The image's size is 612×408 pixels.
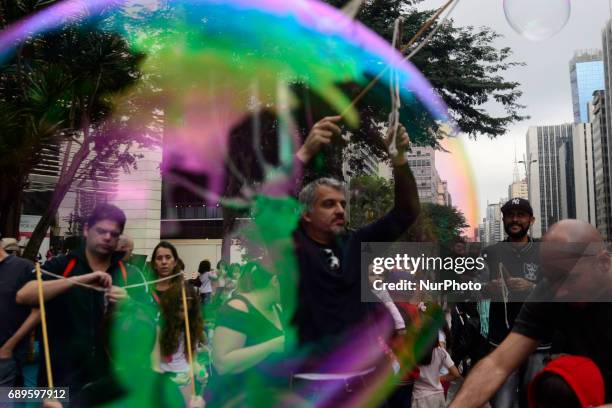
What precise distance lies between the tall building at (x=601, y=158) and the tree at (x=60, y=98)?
85352 mm

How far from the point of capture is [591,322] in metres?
1.44

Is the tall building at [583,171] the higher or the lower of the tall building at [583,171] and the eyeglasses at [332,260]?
the higher

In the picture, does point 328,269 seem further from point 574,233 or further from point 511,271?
point 511,271

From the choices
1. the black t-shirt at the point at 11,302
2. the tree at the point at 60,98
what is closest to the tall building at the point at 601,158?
the tree at the point at 60,98

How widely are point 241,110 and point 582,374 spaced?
15.7ft

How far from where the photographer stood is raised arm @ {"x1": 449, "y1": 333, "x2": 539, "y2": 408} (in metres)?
1.42

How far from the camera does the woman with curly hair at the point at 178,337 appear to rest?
310 cm

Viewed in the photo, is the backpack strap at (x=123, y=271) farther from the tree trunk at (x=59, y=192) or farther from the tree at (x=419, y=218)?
the tree at (x=419, y=218)

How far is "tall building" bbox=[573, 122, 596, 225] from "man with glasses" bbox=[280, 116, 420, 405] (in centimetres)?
8652

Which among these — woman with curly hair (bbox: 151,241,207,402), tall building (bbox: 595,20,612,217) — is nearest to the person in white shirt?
woman with curly hair (bbox: 151,241,207,402)

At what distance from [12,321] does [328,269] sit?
2.10 metres

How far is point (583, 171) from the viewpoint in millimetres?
84062

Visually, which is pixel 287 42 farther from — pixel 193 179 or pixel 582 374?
pixel 582 374

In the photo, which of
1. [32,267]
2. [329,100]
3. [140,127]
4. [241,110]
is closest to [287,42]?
[329,100]
